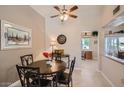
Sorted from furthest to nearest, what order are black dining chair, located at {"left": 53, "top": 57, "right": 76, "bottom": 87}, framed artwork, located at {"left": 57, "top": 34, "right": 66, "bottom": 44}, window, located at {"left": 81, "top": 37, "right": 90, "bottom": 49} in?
window, located at {"left": 81, "top": 37, "right": 90, "bottom": 49} → framed artwork, located at {"left": 57, "top": 34, "right": 66, "bottom": 44} → black dining chair, located at {"left": 53, "top": 57, "right": 76, "bottom": 87}

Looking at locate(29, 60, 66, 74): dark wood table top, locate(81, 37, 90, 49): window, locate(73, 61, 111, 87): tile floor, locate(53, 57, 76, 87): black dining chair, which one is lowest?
locate(73, 61, 111, 87): tile floor

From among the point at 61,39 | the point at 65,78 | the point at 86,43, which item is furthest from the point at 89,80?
the point at 86,43

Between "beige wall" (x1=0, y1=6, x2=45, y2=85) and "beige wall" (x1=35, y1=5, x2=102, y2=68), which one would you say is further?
"beige wall" (x1=35, y1=5, x2=102, y2=68)

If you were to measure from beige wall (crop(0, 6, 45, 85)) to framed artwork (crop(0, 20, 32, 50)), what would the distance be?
0.12 m

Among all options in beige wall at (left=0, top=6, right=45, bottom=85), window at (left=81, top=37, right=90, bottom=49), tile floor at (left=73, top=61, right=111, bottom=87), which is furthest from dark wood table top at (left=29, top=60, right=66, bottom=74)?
window at (left=81, top=37, right=90, bottom=49)

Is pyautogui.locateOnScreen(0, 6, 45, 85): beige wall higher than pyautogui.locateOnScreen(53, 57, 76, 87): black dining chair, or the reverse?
pyautogui.locateOnScreen(0, 6, 45, 85): beige wall

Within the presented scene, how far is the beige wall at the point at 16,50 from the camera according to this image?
3.64 metres

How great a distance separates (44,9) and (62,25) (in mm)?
1175

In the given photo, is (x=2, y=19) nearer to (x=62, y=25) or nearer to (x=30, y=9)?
(x=30, y=9)

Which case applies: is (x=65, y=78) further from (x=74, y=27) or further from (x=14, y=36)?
(x=74, y=27)

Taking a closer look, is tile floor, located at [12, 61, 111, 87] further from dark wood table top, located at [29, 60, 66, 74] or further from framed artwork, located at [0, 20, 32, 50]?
framed artwork, located at [0, 20, 32, 50]

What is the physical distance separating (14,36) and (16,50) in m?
0.42

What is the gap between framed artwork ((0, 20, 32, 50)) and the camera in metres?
3.60
